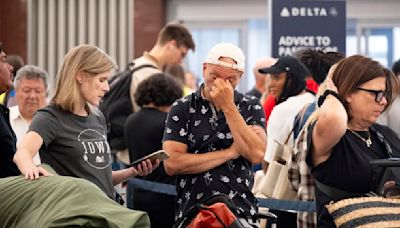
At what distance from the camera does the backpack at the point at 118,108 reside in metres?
7.30

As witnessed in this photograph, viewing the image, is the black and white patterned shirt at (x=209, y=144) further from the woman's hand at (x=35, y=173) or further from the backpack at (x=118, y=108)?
the backpack at (x=118, y=108)

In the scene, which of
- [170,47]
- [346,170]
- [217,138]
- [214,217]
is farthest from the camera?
[170,47]

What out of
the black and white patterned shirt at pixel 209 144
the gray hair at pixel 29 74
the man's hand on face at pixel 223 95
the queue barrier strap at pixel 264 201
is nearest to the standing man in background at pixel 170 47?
the queue barrier strap at pixel 264 201

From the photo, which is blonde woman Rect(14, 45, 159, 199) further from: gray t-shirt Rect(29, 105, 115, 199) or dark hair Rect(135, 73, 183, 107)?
dark hair Rect(135, 73, 183, 107)

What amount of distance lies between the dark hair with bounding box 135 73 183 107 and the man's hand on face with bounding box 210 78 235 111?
152cm

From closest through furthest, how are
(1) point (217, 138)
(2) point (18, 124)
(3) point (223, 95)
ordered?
1. (3) point (223, 95)
2. (1) point (217, 138)
3. (2) point (18, 124)

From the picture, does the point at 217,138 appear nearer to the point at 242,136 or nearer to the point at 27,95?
the point at 242,136

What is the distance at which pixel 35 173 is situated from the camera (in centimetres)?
385

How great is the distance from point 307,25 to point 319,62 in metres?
1.86

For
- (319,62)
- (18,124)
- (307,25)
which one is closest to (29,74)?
(18,124)

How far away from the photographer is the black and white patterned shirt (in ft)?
15.1

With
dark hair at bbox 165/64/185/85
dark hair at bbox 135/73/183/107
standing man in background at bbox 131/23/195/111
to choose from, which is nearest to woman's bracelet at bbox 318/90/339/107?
dark hair at bbox 135/73/183/107

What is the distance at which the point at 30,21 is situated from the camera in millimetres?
13406

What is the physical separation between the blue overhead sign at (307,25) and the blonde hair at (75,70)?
10.6 ft
